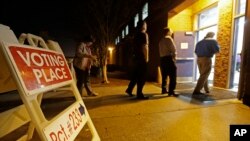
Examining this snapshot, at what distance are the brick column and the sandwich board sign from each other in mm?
5685

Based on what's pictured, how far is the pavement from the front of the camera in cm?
270

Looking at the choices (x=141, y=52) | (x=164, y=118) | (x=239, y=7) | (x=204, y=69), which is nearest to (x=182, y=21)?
(x=239, y=7)

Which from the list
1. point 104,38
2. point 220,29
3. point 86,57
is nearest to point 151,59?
point 104,38

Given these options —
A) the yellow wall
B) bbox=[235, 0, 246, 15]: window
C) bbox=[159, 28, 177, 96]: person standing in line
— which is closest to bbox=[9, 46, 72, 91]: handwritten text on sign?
bbox=[159, 28, 177, 96]: person standing in line

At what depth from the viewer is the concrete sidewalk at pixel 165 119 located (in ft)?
8.83

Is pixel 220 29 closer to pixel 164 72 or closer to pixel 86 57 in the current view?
pixel 164 72

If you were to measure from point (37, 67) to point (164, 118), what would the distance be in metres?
2.44

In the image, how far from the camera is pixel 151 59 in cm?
1102

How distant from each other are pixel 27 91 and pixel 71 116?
584 mm

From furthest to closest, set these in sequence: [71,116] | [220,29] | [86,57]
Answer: [220,29]
[86,57]
[71,116]

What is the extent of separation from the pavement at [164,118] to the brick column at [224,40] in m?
1.89

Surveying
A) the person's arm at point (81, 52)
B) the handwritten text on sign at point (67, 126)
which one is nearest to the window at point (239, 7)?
the person's arm at point (81, 52)

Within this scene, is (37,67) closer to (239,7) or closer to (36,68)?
(36,68)

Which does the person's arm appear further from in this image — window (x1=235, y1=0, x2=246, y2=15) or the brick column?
window (x1=235, y1=0, x2=246, y2=15)
